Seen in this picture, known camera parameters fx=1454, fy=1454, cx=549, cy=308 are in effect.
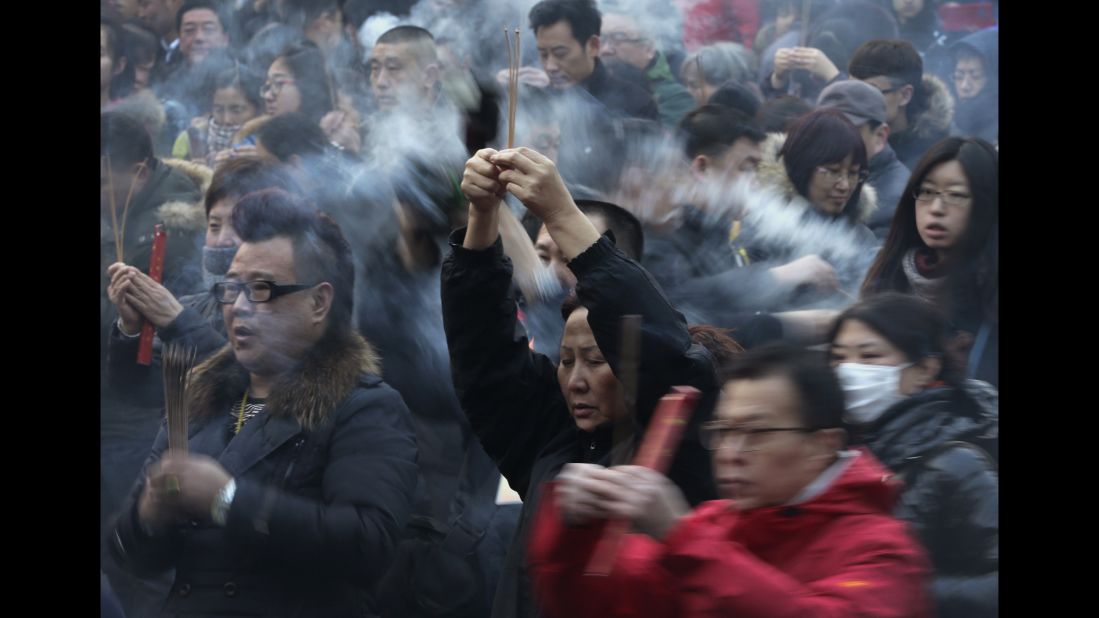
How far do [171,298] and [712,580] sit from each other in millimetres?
2528

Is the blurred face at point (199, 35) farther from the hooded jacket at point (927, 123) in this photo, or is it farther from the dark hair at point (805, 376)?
the dark hair at point (805, 376)

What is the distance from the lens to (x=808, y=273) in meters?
4.12

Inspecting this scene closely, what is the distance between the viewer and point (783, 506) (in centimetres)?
231

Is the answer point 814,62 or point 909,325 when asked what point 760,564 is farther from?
point 814,62

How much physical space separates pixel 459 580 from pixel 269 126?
Result: 4.87ft

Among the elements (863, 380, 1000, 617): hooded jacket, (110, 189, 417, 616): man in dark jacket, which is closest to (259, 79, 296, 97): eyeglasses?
(110, 189, 417, 616): man in dark jacket

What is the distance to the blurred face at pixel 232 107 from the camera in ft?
14.3

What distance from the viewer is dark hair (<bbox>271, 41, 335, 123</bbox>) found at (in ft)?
14.2

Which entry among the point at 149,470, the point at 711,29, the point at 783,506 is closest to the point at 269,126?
the point at 149,470

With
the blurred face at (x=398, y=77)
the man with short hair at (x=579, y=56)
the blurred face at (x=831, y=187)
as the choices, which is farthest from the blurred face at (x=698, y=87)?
the blurred face at (x=398, y=77)

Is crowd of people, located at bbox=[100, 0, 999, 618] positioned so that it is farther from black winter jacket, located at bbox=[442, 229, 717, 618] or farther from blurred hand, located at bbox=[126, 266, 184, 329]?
black winter jacket, located at bbox=[442, 229, 717, 618]

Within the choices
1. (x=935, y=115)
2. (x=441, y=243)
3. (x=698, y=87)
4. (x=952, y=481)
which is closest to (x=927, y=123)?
(x=935, y=115)

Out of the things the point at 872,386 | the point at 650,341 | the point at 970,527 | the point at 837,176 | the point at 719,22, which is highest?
the point at 719,22

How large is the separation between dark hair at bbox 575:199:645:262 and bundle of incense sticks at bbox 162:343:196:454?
1203 millimetres
